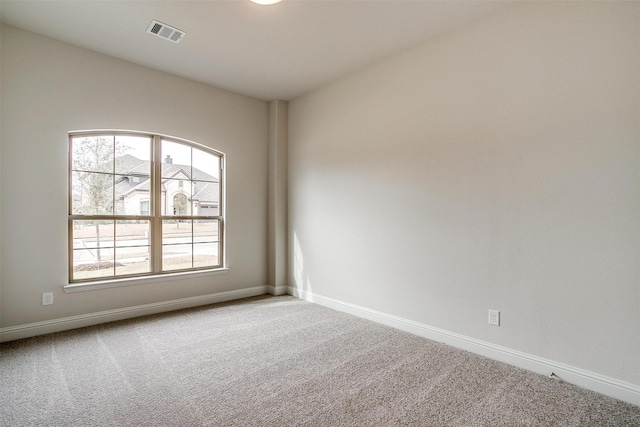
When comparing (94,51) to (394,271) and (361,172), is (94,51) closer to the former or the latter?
(361,172)

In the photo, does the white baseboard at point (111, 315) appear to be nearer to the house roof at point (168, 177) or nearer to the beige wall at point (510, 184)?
the house roof at point (168, 177)

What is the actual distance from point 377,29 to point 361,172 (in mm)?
1491

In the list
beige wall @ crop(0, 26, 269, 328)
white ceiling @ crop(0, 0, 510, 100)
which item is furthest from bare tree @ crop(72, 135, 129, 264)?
white ceiling @ crop(0, 0, 510, 100)

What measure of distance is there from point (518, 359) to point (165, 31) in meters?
4.23

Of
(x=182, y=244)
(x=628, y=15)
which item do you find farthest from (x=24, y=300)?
(x=628, y=15)

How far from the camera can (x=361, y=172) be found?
382 centimetres

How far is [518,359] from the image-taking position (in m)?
2.53

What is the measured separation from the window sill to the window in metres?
0.09

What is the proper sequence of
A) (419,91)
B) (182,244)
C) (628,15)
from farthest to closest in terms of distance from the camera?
(182,244) < (419,91) < (628,15)

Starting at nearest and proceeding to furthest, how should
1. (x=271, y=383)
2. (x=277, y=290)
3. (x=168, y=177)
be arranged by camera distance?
(x=271, y=383) < (x=168, y=177) < (x=277, y=290)

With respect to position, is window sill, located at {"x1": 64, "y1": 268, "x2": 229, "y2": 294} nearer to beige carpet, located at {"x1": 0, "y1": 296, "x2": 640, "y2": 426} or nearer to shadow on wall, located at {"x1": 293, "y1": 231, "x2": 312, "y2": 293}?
beige carpet, located at {"x1": 0, "y1": 296, "x2": 640, "y2": 426}

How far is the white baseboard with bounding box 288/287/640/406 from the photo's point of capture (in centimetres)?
210

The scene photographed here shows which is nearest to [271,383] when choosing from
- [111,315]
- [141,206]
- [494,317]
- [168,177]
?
[494,317]

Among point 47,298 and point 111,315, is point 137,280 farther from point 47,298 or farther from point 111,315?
point 47,298
